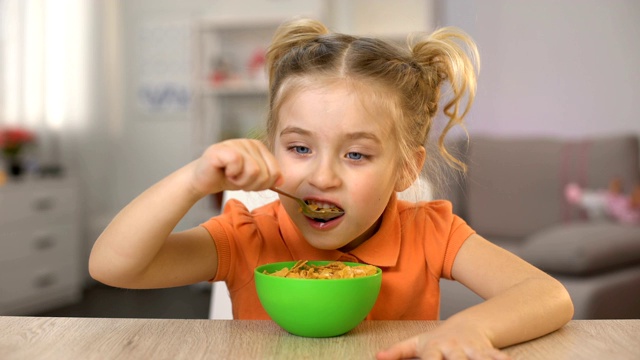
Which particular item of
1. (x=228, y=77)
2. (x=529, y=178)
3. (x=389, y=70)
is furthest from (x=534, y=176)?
(x=389, y=70)

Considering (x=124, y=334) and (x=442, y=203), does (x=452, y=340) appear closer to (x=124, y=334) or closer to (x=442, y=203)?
(x=124, y=334)

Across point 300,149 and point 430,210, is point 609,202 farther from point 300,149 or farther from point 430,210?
point 300,149

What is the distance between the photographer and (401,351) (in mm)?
698

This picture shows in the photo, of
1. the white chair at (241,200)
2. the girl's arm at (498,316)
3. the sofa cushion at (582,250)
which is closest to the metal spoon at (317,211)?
the girl's arm at (498,316)

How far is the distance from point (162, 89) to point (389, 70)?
4468 millimetres

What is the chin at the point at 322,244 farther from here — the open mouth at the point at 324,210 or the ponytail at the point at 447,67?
the ponytail at the point at 447,67

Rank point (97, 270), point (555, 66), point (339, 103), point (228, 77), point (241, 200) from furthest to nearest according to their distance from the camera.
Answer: point (228, 77) → point (555, 66) → point (241, 200) → point (339, 103) → point (97, 270)

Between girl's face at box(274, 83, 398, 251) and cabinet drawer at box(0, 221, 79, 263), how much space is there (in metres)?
3.25

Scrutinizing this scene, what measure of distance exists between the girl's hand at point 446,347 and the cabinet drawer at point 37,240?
358cm

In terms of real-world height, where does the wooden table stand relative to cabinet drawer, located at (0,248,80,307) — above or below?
above

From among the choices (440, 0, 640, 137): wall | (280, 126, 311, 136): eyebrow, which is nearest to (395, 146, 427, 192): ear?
(280, 126, 311, 136): eyebrow

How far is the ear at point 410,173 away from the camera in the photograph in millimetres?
1143

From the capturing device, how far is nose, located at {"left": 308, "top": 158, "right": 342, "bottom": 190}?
0.95m

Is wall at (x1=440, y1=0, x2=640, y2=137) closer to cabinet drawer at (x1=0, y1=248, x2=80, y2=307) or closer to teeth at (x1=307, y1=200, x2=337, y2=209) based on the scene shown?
cabinet drawer at (x1=0, y1=248, x2=80, y2=307)
